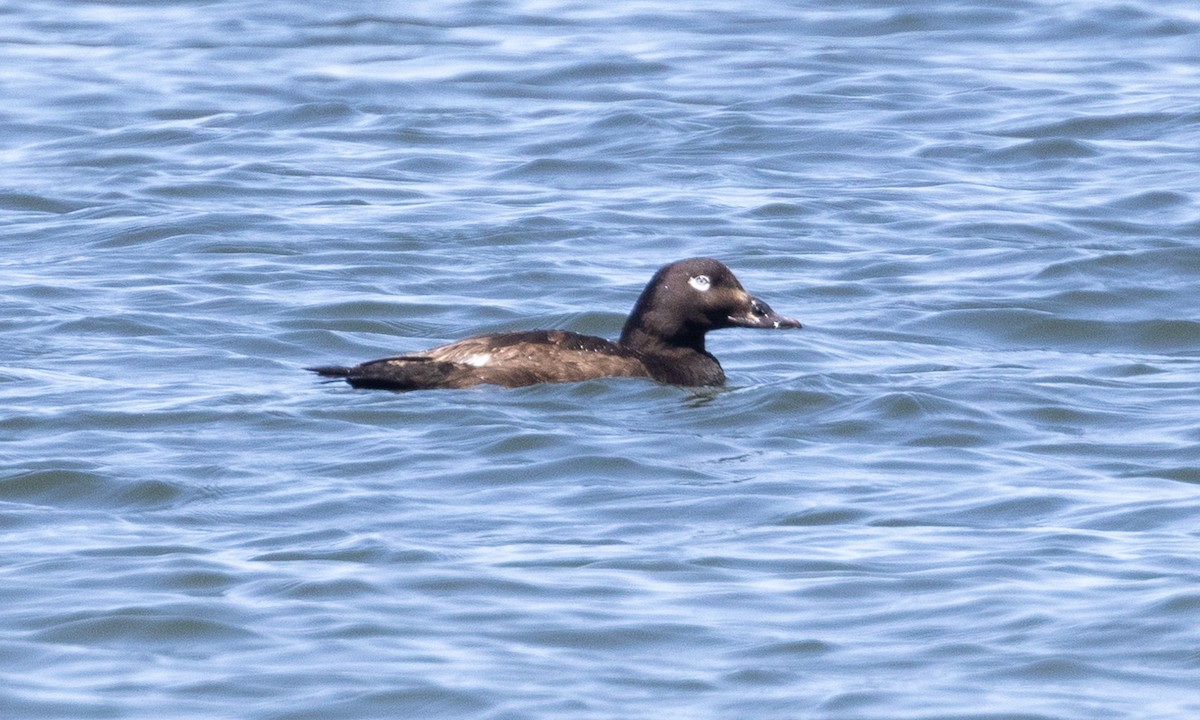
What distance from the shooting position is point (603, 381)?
10.7 metres

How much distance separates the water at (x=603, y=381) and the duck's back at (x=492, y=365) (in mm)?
93

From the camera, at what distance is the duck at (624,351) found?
1034 centimetres

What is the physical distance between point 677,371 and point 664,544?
2935 mm

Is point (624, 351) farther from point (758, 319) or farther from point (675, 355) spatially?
point (758, 319)

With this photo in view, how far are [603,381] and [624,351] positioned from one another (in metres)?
0.29

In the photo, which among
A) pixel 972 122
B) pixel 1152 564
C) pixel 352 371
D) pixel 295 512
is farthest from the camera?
pixel 972 122

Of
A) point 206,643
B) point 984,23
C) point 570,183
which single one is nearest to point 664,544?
point 206,643

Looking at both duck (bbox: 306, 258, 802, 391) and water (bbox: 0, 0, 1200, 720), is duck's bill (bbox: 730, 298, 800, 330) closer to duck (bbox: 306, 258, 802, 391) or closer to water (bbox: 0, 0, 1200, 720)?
duck (bbox: 306, 258, 802, 391)

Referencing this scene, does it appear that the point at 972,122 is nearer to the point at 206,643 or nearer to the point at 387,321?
the point at 387,321

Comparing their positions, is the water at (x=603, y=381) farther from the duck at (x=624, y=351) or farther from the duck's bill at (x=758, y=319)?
Answer: the duck's bill at (x=758, y=319)

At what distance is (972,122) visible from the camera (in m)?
17.6

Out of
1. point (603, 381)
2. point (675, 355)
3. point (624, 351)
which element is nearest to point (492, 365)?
point (603, 381)

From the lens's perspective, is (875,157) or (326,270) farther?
(875,157)

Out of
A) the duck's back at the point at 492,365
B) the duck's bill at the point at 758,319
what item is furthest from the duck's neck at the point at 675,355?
the duck's back at the point at 492,365
